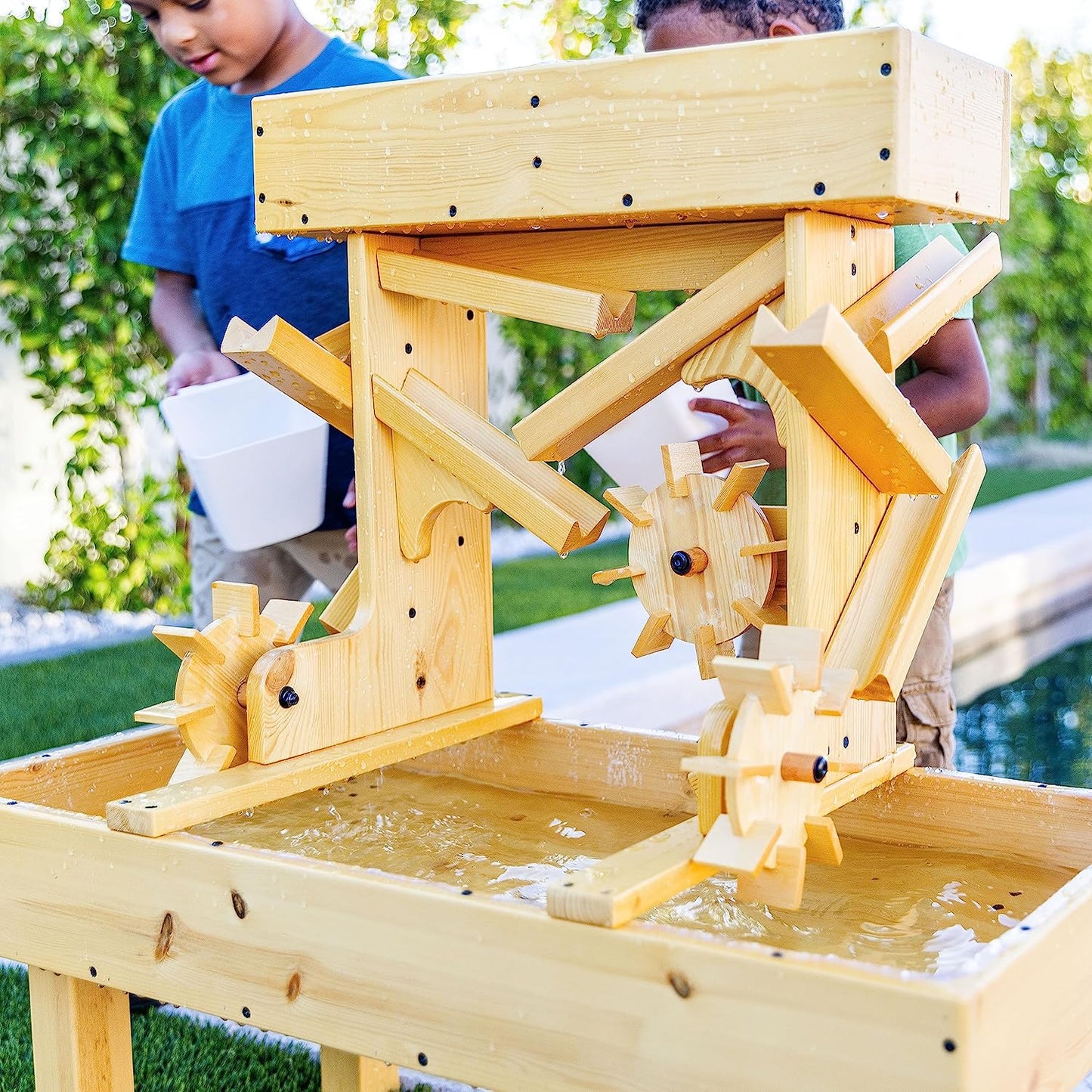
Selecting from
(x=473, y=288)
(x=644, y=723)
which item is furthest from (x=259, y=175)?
(x=644, y=723)

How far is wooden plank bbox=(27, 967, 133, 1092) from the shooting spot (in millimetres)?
1312

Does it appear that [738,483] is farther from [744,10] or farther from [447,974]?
[744,10]

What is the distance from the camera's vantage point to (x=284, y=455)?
6.32ft

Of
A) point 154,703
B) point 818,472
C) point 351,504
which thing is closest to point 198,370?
point 351,504

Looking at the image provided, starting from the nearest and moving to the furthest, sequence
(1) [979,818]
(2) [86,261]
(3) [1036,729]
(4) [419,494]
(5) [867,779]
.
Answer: (5) [867,779], (1) [979,818], (4) [419,494], (3) [1036,729], (2) [86,261]

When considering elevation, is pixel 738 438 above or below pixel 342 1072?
above

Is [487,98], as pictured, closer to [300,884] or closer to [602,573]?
[602,573]

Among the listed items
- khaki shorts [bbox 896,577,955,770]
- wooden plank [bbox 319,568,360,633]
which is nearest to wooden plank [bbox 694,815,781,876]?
wooden plank [bbox 319,568,360,633]

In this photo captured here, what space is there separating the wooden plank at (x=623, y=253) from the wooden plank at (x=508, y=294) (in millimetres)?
23

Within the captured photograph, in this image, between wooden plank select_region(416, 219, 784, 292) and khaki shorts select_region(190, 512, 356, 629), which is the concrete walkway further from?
wooden plank select_region(416, 219, 784, 292)

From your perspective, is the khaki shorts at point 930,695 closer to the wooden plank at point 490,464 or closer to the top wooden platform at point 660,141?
the wooden plank at point 490,464

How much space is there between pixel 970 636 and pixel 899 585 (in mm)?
3743

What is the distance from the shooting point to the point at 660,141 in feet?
3.78

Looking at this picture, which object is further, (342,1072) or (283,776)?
(342,1072)
